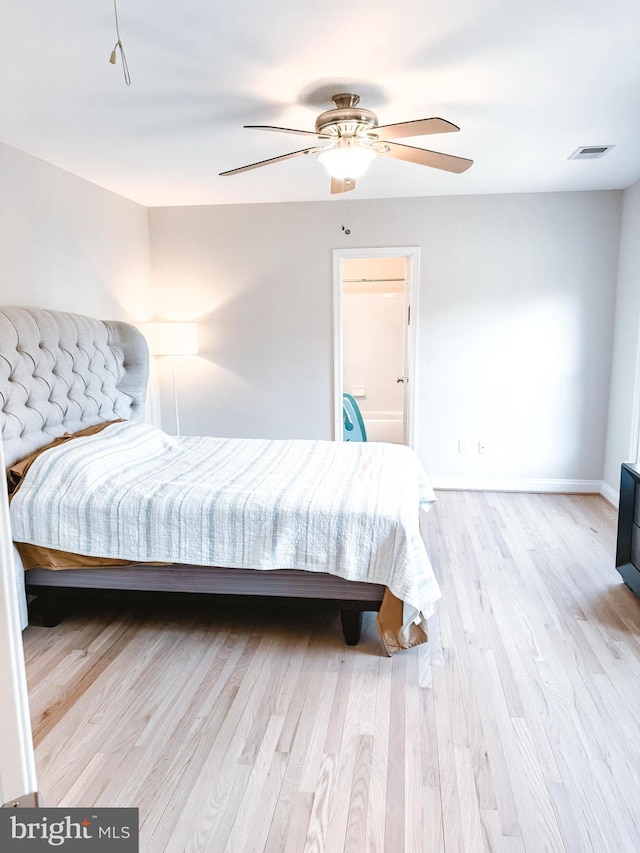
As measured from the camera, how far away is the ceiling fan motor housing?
2.26m

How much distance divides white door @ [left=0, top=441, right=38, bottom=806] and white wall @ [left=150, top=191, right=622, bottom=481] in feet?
13.0

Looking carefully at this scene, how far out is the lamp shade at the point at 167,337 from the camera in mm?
4305

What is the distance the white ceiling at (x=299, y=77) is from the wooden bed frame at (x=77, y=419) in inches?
39.1

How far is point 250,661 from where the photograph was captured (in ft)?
7.75

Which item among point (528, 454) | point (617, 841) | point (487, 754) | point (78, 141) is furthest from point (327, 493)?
point (528, 454)

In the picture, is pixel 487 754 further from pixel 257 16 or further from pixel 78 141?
pixel 78 141

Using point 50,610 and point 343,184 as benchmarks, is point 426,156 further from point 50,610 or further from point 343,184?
point 50,610

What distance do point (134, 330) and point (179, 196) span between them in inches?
46.0

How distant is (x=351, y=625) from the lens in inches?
96.9

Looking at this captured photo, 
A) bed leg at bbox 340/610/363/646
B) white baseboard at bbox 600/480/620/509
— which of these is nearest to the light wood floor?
bed leg at bbox 340/610/363/646

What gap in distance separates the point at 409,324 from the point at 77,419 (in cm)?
262

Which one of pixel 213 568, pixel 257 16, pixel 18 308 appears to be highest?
pixel 257 16

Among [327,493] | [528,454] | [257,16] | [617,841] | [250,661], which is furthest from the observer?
[528,454]

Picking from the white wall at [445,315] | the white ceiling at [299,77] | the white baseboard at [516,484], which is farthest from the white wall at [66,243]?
the white baseboard at [516,484]
